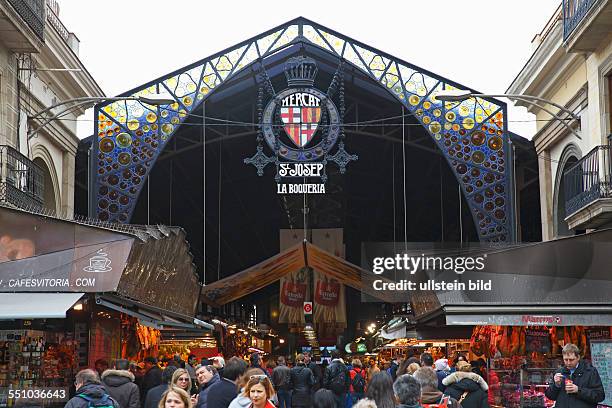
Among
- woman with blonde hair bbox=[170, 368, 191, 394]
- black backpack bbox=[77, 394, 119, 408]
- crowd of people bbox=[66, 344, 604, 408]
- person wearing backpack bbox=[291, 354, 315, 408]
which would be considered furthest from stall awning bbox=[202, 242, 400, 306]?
black backpack bbox=[77, 394, 119, 408]

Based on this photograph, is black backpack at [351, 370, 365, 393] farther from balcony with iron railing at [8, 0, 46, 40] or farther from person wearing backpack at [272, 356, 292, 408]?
balcony with iron railing at [8, 0, 46, 40]

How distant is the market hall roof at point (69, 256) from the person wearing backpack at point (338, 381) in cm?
387

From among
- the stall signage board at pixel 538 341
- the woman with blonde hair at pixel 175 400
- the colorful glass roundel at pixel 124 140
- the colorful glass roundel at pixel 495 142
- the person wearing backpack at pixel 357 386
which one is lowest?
the person wearing backpack at pixel 357 386

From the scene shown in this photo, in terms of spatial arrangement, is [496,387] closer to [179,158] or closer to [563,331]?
[563,331]

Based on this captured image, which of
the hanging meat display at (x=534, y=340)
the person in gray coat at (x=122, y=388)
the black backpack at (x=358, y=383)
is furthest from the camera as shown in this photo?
the black backpack at (x=358, y=383)

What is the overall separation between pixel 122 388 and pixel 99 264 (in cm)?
290

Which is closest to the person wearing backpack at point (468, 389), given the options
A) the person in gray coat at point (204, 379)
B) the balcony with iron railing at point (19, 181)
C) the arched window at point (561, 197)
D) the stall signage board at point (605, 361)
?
the person in gray coat at point (204, 379)

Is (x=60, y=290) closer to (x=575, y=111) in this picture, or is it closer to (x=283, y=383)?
(x=283, y=383)

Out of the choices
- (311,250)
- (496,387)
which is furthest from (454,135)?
(496,387)

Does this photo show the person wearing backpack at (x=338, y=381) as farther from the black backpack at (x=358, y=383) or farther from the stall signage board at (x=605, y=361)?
the stall signage board at (x=605, y=361)

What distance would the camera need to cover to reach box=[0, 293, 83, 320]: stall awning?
12727 millimetres

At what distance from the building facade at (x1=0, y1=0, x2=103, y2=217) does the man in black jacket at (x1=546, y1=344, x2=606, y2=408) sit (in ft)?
36.8

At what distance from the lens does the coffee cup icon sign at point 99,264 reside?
542 inches

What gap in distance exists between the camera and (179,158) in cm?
3016
